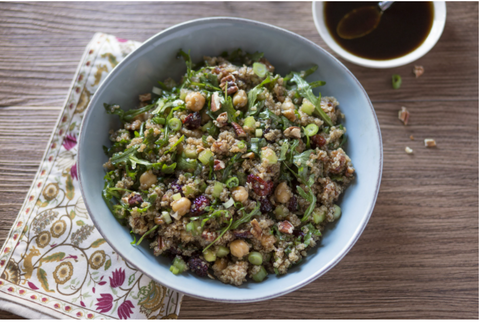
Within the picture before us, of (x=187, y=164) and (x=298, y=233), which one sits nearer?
(x=187, y=164)

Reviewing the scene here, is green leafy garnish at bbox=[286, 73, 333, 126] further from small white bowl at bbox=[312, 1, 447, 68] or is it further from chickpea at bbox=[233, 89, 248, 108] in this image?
small white bowl at bbox=[312, 1, 447, 68]

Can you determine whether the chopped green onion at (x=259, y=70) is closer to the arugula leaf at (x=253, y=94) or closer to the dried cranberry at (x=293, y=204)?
the arugula leaf at (x=253, y=94)

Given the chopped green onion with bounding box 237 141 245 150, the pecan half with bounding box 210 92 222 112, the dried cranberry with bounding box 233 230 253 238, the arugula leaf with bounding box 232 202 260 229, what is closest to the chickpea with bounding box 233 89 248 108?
the pecan half with bounding box 210 92 222 112

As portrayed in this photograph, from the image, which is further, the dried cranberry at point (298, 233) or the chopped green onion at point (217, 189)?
the dried cranberry at point (298, 233)

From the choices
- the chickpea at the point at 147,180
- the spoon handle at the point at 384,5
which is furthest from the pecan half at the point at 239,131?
the spoon handle at the point at 384,5

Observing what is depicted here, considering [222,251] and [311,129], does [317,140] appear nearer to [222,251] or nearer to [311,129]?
[311,129]

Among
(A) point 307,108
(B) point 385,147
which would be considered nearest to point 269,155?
(A) point 307,108
